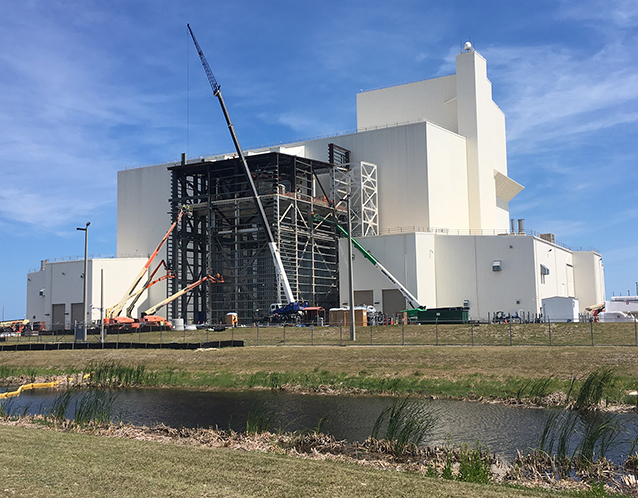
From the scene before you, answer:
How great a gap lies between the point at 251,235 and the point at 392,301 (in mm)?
23042

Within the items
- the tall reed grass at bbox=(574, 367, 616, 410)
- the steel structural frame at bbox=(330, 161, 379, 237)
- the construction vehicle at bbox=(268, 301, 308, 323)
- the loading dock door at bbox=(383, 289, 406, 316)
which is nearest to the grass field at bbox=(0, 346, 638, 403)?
the tall reed grass at bbox=(574, 367, 616, 410)

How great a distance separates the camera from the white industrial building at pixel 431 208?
234ft

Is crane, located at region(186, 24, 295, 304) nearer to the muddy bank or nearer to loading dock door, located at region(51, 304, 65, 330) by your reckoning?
loading dock door, located at region(51, 304, 65, 330)

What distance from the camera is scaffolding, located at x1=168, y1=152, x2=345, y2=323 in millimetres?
76000

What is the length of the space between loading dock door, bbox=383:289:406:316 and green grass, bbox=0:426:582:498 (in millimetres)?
60190

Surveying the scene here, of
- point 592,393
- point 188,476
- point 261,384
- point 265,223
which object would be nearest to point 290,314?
point 265,223

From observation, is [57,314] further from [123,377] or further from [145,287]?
[123,377]

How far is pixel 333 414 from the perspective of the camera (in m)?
23.4

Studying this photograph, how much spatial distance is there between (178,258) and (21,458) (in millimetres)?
70975

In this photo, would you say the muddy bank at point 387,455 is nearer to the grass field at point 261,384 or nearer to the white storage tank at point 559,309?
the grass field at point 261,384

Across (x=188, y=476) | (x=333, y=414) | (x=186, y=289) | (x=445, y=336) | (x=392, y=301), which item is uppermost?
(x=186, y=289)

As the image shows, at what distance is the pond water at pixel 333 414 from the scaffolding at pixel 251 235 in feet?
145

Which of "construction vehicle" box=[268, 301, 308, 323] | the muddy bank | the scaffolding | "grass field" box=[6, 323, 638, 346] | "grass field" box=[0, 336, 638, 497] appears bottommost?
the muddy bank

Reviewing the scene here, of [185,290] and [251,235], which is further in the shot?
[251,235]
